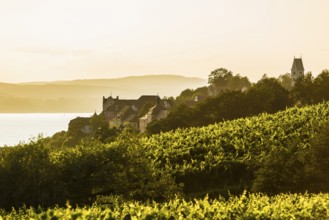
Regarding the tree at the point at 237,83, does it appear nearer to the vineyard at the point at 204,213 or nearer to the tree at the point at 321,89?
the tree at the point at 321,89

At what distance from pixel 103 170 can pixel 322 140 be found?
51.2 feet

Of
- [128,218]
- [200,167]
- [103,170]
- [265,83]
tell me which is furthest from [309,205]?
[265,83]

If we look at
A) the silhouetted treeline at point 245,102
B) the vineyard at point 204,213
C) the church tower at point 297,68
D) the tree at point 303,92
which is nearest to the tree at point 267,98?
the silhouetted treeline at point 245,102

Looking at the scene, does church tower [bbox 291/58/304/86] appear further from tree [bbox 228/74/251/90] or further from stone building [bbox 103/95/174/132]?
stone building [bbox 103/95/174/132]

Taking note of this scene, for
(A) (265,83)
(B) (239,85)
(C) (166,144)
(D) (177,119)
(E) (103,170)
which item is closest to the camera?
(E) (103,170)

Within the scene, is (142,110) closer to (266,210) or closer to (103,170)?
(103,170)

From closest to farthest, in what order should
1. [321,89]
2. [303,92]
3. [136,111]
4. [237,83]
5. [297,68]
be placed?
[321,89], [303,92], [136,111], [237,83], [297,68]

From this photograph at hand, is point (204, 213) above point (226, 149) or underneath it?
underneath

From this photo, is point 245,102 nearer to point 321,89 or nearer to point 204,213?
point 321,89

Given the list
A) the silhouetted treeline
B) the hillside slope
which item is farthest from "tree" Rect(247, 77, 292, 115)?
the hillside slope

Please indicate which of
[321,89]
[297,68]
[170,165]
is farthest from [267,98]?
[297,68]

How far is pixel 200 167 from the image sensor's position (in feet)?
152

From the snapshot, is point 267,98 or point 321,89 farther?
point 321,89

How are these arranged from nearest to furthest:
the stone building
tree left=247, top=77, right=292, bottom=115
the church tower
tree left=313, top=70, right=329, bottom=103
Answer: tree left=247, top=77, right=292, bottom=115 < tree left=313, top=70, right=329, bottom=103 < the stone building < the church tower
